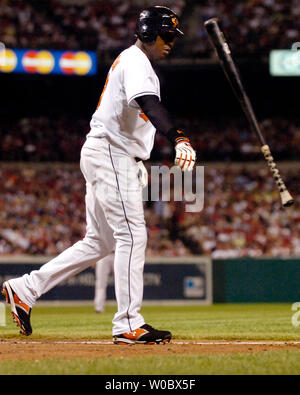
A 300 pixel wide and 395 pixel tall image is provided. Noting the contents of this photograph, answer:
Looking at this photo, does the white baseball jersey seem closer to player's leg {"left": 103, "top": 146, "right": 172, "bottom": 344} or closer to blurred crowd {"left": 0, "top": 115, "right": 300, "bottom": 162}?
player's leg {"left": 103, "top": 146, "right": 172, "bottom": 344}

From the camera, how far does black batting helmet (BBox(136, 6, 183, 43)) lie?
18.2 ft

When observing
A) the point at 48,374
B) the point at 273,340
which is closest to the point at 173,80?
the point at 273,340

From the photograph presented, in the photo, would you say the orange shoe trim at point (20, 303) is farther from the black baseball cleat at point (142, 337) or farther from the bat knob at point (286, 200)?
the bat knob at point (286, 200)

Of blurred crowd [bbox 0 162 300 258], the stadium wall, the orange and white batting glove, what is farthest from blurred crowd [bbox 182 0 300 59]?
the orange and white batting glove

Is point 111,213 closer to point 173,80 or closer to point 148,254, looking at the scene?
point 148,254

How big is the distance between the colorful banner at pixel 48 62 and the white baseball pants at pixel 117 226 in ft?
53.7

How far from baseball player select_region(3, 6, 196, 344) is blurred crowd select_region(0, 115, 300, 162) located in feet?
59.0

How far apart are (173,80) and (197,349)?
66.6ft

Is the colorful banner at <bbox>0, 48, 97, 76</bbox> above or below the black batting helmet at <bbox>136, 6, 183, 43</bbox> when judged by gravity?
above

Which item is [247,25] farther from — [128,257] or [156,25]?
[128,257]

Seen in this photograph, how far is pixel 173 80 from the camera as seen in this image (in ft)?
81.9

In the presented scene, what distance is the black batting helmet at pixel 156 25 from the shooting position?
5.54m

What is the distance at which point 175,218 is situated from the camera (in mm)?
20422
